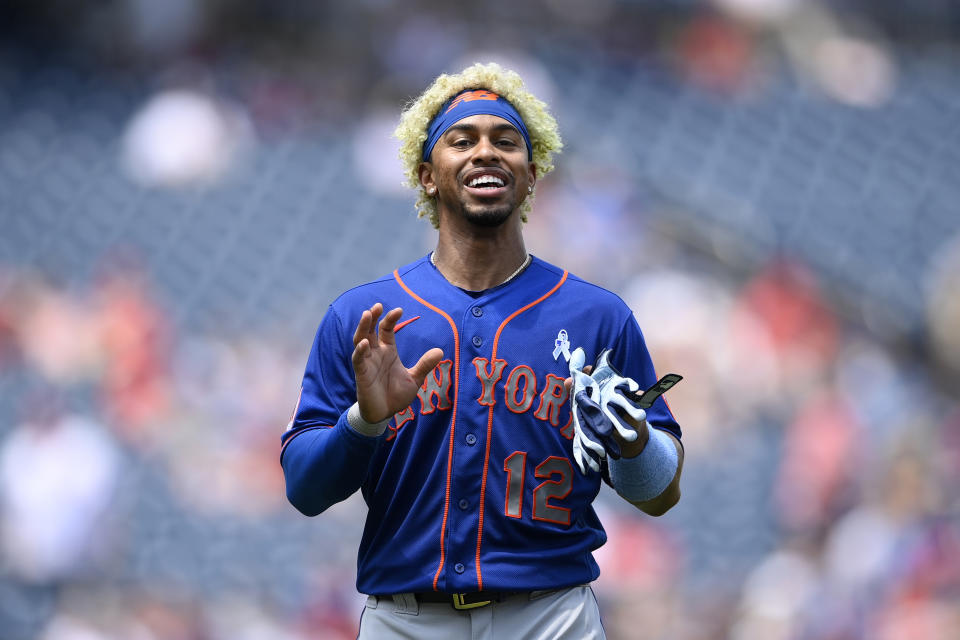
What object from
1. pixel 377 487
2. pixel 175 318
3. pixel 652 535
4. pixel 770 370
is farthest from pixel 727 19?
pixel 377 487

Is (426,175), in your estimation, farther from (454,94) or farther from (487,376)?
(487,376)

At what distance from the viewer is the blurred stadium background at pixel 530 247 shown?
19.3 feet

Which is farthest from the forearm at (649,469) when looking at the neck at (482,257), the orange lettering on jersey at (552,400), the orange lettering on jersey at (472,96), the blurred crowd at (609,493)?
the blurred crowd at (609,493)

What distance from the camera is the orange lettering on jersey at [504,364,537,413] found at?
2.20 meters

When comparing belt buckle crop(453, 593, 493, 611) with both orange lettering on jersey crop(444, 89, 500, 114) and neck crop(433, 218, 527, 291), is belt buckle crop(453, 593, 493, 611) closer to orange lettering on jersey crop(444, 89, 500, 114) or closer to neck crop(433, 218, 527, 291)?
neck crop(433, 218, 527, 291)

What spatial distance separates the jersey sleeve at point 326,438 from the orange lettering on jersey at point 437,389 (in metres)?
0.16

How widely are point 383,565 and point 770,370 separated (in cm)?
459

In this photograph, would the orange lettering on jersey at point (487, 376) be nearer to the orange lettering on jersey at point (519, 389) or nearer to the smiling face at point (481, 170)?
the orange lettering on jersey at point (519, 389)

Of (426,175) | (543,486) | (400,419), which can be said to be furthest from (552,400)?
(426,175)

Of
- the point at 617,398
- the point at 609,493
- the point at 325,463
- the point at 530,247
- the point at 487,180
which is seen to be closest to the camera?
the point at 617,398

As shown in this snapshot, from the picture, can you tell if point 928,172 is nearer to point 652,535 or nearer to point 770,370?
point 770,370

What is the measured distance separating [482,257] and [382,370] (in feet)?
1.52

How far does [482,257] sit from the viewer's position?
2.39 meters

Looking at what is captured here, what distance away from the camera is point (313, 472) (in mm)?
2123
